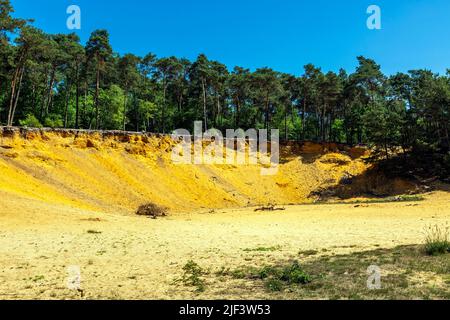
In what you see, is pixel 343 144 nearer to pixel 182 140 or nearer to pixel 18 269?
pixel 182 140

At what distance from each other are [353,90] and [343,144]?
10.6 m

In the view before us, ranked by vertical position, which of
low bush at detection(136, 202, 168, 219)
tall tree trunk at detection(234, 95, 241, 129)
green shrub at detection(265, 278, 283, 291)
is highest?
tall tree trunk at detection(234, 95, 241, 129)

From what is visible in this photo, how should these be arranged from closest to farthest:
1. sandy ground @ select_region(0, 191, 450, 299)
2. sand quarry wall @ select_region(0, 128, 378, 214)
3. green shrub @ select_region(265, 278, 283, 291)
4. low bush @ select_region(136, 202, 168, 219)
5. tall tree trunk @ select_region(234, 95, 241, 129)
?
green shrub @ select_region(265, 278, 283, 291), sandy ground @ select_region(0, 191, 450, 299), low bush @ select_region(136, 202, 168, 219), sand quarry wall @ select_region(0, 128, 378, 214), tall tree trunk @ select_region(234, 95, 241, 129)

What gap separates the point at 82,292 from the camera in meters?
9.25

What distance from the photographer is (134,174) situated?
42781 millimetres

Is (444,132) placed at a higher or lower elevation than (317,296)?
higher
